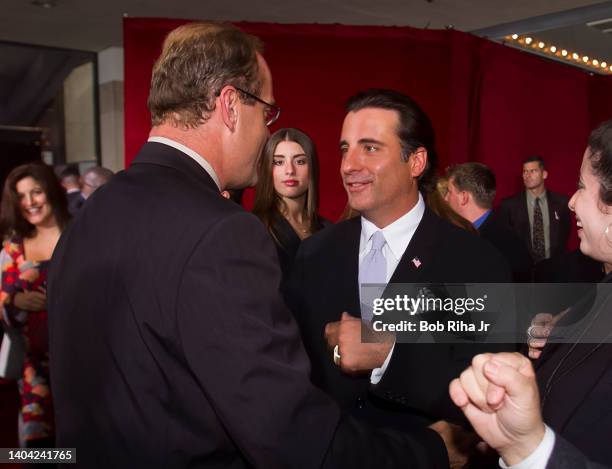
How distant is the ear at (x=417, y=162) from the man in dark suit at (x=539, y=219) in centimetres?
180

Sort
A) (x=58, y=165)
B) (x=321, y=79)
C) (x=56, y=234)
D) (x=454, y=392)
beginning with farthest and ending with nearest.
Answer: (x=58, y=165) < (x=321, y=79) < (x=56, y=234) < (x=454, y=392)

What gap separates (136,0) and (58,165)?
2.97m

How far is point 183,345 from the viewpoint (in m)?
0.91

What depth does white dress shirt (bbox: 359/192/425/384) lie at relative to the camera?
5.42ft

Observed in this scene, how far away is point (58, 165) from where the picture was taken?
24.2 feet

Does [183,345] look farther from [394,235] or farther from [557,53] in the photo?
[557,53]

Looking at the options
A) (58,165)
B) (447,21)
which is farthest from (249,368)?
(58,165)

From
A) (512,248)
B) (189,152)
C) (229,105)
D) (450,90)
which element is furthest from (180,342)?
(450,90)

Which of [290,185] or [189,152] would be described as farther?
[290,185]

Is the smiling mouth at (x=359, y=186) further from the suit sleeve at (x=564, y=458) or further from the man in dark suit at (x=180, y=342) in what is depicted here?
the suit sleeve at (x=564, y=458)

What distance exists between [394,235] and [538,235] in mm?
2251

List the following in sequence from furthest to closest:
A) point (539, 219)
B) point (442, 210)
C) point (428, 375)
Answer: point (539, 219), point (442, 210), point (428, 375)

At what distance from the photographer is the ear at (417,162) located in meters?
1.82

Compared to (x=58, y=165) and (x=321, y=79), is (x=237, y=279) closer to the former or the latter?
(x=321, y=79)
